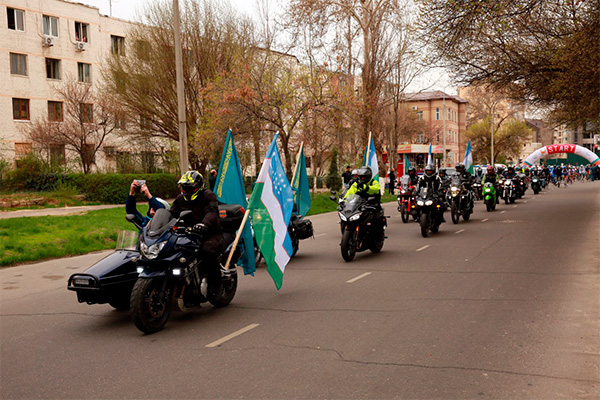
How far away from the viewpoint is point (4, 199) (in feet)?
75.7

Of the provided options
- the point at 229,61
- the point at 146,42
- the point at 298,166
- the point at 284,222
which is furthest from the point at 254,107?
the point at 284,222

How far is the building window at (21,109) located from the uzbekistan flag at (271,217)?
38118mm

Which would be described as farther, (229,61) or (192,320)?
(229,61)

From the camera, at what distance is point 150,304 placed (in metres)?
6.15

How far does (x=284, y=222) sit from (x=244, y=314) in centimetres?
162

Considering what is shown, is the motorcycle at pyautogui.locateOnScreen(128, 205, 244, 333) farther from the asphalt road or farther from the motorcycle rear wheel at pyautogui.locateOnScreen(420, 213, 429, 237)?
the motorcycle rear wheel at pyautogui.locateOnScreen(420, 213, 429, 237)

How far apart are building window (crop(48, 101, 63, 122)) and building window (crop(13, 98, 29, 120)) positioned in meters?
1.54

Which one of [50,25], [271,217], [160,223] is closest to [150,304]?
[160,223]

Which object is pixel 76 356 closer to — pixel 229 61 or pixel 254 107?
pixel 254 107

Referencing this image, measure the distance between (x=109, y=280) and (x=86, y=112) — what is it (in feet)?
101

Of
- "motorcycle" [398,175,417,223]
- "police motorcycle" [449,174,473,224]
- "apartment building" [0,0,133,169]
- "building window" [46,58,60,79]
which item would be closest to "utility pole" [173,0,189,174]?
"motorcycle" [398,175,417,223]

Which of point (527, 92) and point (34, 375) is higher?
point (527, 92)

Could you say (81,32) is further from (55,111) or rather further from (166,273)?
(166,273)

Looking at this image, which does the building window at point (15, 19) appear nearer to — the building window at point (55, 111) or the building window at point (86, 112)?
the building window at point (55, 111)
